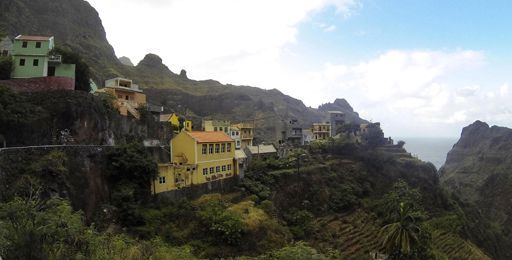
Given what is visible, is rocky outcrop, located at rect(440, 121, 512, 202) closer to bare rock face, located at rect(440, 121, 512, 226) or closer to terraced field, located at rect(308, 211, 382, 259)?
bare rock face, located at rect(440, 121, 512, 226)

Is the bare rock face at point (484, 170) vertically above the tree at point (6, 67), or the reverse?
the tree at point (6, 67)

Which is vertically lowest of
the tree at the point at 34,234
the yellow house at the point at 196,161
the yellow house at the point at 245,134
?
the tree at the point at 34,234

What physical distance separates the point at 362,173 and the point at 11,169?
149ft

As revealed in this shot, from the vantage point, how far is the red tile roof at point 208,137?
36.9m

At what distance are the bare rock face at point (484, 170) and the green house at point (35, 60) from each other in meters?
70.6

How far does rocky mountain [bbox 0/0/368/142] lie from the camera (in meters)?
94.2

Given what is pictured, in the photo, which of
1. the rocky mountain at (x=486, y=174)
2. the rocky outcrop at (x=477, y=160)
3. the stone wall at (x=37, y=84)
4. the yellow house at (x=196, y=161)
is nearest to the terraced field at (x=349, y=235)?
the yellow house at (x=196, y=161)

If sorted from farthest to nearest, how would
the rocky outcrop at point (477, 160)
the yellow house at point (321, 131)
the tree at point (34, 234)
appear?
the rocky outcrop at point (477, 160), the yellow house at point (321, 131), the tree at point (34, 234)

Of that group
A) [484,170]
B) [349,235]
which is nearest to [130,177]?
[349,235]

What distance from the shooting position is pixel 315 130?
81438 mm

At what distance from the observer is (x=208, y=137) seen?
38.9 m

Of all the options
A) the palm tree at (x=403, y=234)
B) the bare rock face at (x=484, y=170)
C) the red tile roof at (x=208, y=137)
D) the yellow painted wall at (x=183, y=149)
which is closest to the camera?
the palm tree at (x=403, y=234)

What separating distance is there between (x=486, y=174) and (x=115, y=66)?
110 metres

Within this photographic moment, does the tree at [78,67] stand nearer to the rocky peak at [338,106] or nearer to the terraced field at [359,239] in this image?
the terraced field at [359,239]
